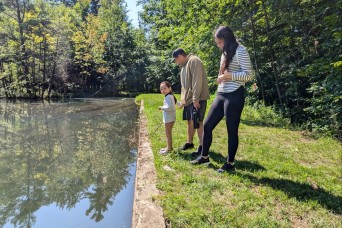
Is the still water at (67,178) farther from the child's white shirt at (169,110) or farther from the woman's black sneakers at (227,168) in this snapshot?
the woman's black sneakers at (227,168)

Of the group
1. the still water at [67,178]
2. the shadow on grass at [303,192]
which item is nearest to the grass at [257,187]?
the shadow on grass at [303,192]

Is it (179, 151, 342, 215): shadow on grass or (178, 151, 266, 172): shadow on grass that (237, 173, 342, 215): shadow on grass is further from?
(178, 151, 266, 172): shadow on grass

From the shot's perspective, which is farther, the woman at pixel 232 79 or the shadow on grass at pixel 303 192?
the woman at pixel 232 79

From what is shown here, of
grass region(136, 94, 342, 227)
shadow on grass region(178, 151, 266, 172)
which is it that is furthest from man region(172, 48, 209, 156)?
grass region(136, 94, 342, 227)

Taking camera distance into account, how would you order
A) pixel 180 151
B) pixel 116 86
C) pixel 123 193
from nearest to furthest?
pixel 123 193, pixel 180 151, pixel 116 86

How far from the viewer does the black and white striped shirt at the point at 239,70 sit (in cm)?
330

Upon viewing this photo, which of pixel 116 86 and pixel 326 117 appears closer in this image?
pixel 326 117

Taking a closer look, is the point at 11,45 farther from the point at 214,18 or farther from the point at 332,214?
the point at 332,214

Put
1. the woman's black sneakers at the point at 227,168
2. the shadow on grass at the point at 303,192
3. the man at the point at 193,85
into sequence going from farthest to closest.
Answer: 1. the man at the point at 193,85
2. the woman's black sneakers at the point at 227,168
3. the shadow on grass at the point at 303,192

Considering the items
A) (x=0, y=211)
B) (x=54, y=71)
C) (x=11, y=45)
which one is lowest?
(x=0, y=211)

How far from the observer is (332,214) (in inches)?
102

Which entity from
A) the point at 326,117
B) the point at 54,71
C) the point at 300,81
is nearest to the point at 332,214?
the point at 326,117

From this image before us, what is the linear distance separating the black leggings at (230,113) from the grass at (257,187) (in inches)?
17.4

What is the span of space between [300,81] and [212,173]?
5.87 meters
